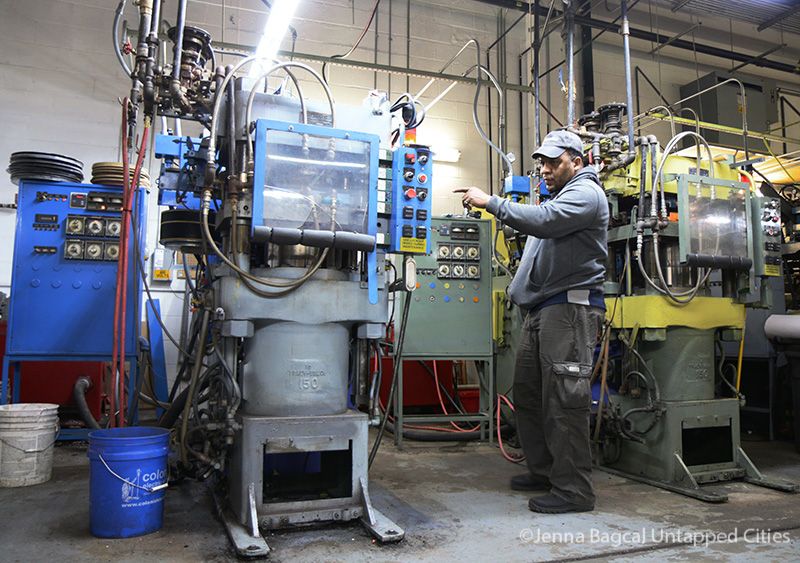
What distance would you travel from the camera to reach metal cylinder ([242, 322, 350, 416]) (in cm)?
218

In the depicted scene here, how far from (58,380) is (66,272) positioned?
0.91 meters

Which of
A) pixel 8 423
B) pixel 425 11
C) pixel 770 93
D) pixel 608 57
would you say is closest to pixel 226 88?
pixel 8 423

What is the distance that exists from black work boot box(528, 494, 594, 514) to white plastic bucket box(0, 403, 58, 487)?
225cm

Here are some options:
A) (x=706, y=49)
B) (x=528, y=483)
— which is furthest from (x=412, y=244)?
(x=706, y=49)

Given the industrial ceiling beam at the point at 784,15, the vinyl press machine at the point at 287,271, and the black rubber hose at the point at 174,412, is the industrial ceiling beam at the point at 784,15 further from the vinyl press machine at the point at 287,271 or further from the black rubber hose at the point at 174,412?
the black rubber hose at the point at 174,412

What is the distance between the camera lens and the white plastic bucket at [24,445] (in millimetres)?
2680

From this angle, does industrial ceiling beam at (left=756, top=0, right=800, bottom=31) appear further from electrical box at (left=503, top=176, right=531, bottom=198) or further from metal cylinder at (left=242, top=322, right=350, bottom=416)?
metal cylinder at (left=242, top=322, right=350, bottom=416)

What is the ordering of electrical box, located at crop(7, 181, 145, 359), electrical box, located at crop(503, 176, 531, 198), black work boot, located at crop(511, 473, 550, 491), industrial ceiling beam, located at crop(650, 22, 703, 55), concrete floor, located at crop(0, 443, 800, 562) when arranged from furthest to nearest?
industrial ceiling beam, located at crop(650, 22, 703, 55), electrical box, located at crop(503, 176, 531, 198), electrical box, located at crop(7, 181, 145, 359), black work boot, located at crop(511, 473, 550, 491), concrete floor, located at crop(0, 443, 800, 562)

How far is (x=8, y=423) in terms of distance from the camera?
271 centimetres

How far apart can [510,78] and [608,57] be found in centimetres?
137

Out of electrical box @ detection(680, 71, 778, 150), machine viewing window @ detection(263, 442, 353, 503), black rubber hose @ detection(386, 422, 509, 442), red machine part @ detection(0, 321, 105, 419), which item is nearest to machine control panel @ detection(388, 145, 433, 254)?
machine viewing window @ detection(263, 442, 353, 503)

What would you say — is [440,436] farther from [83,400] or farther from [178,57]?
[178,57]

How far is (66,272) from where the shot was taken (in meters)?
3.62

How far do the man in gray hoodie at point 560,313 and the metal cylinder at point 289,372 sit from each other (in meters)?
0.89
